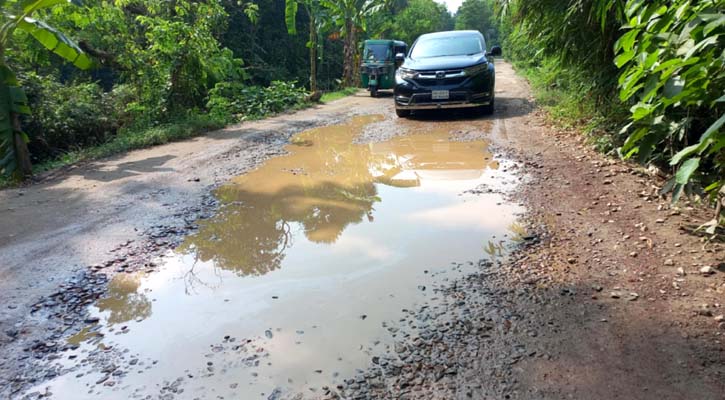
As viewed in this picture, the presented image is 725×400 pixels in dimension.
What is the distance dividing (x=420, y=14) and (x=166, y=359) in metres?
46.7

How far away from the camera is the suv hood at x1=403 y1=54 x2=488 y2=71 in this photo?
9.51 m

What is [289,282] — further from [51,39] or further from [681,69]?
[51,39]

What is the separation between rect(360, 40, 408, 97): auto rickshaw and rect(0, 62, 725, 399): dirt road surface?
10944mm

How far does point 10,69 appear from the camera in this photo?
6.56 metres

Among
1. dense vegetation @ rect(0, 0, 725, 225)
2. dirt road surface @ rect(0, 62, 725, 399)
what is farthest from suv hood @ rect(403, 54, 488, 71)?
dirt road surface @ rect(0, 62, 725, 399)

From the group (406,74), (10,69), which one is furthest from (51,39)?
(406,74)

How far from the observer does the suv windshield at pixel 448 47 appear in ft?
33.9

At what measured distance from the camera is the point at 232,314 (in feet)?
10.4

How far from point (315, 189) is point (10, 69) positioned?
4.24 meters

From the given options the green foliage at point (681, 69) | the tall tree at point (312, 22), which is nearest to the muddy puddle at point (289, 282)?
the green foliage at point (681, 69)

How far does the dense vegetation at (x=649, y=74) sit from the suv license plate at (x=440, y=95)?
1.75 meters

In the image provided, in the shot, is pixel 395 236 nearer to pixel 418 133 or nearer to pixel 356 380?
pixel 356 380

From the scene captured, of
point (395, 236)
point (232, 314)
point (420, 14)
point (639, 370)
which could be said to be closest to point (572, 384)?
point (639, 370)

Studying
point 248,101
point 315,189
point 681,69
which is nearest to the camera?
point 681,69
